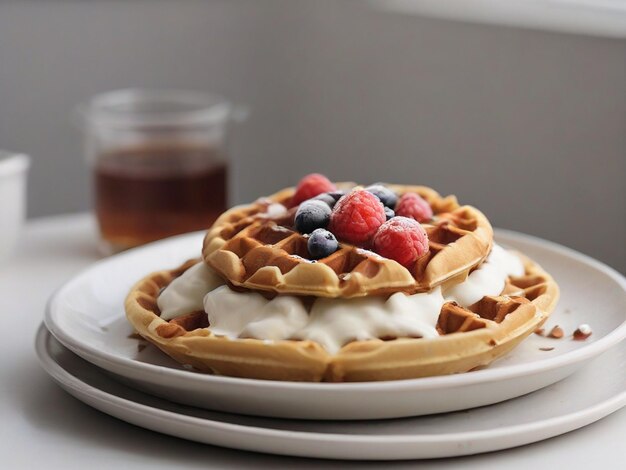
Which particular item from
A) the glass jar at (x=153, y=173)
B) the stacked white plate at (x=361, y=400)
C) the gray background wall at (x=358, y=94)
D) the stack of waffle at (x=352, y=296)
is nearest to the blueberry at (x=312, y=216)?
the stack of waffle at (x=352, y=296)

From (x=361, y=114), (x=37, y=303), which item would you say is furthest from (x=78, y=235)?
(x=361, y=114)

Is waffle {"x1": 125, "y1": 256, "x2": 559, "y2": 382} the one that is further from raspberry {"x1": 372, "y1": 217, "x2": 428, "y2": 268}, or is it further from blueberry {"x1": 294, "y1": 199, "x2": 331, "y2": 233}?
blueberry {"x1": 294, "y1": 199, "x2": 331, "y2": 233}

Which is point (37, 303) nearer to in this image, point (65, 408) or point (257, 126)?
point (65, 408)

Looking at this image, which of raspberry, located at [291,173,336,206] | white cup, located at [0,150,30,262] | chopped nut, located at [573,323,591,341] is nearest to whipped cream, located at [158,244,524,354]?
chopped nut, located at [573,323,591,341]

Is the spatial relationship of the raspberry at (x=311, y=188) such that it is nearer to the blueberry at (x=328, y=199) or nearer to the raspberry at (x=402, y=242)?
the blueberry at (x=328, y=199)

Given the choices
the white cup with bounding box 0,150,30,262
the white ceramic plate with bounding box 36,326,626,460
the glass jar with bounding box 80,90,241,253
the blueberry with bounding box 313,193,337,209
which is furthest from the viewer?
the glass jar with bounding box 80,90,241,253

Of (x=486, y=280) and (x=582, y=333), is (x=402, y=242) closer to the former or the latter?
(x=486, y=280)
